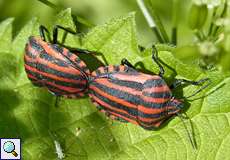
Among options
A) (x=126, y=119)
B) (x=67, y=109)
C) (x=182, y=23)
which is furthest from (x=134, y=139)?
(x=182, y=23)

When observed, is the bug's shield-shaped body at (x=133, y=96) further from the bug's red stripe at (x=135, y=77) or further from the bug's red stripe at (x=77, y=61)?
the bug's red stripe at (x=77, y=61)

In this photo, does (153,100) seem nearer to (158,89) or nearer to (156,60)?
(158,89)

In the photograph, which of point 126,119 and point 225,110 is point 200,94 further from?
point 126,119

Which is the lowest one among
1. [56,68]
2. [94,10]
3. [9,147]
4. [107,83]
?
[9,147]

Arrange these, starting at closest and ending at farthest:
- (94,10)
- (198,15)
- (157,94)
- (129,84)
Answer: (198,15) → (157,94) → (129,84) → (94,10)

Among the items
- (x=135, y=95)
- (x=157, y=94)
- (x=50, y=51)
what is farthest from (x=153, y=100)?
(x=50, y=51)

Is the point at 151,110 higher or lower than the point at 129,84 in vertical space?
lower

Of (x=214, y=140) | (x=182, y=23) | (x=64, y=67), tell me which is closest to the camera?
(x=214, y=140)
